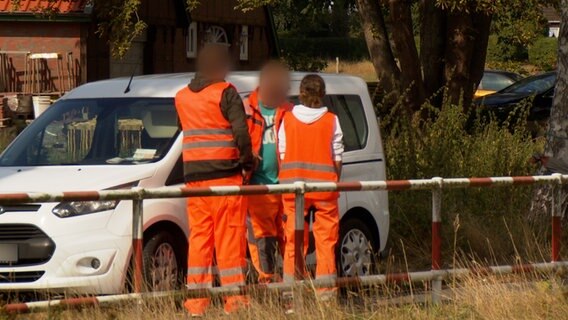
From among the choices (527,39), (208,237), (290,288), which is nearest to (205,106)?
(208,237)

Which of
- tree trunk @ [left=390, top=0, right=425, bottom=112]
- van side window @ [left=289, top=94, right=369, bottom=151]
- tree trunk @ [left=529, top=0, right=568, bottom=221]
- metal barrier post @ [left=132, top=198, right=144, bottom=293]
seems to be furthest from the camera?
tree trunk @ [left=390, top=0, right=425, bottom=112]

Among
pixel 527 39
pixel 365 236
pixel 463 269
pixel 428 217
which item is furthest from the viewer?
pixel 527 39

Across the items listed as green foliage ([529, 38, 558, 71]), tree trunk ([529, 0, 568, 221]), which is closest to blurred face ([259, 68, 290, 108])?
tree trunk ([529, 0, 568, 221])

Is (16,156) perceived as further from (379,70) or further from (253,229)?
(379,70)

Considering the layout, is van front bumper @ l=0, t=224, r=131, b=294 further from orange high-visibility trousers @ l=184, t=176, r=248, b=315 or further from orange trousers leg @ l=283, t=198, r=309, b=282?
orange trousers leg @ l=283, t=198, r=309, b=282

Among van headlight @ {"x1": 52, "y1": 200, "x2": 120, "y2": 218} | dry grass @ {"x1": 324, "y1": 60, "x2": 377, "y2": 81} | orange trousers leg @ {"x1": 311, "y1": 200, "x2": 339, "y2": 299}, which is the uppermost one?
van headlight @ {"x1": 52, "y1": 200, "x2": 120, "y2": 218}

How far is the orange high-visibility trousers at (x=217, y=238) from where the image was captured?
29.6ft

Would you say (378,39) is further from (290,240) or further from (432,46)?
(290,240)

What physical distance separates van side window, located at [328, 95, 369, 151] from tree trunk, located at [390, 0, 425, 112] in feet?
30.4

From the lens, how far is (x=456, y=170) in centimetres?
1470

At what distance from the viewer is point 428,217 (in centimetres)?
1318

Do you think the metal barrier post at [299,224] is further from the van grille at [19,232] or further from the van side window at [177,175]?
the van grille at [19,232]

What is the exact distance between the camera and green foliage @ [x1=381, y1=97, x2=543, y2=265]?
1291cm

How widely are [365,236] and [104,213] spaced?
2.76 meters
